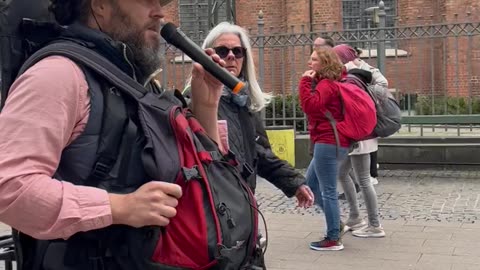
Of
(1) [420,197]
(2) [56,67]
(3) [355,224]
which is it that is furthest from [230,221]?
(1) [420,197]

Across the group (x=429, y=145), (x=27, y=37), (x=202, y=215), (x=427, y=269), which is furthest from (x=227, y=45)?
(x=429, y=145)

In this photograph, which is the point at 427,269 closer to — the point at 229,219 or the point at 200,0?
the point at 229,219

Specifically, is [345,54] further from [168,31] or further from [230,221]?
[230,221]

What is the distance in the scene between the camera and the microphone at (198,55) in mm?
2104

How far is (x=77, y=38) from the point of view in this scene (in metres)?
1.98

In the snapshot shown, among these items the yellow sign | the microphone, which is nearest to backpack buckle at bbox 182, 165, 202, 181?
the microphone

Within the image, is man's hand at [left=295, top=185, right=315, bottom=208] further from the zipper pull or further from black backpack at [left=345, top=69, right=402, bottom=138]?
black backpack at [left=345, top=69, right=402, bottom=138]

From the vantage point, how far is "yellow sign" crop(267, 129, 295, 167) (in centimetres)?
1088

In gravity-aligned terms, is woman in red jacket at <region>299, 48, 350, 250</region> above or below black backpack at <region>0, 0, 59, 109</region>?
below

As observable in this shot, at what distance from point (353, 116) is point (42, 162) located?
500 cm

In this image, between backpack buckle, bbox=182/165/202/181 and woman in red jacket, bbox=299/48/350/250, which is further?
woman in red jacket, bbox=299/48/350/250

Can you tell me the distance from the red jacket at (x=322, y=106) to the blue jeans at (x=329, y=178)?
80 millimetres

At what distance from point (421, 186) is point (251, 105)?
6713 millimetres

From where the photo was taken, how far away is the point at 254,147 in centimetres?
394
